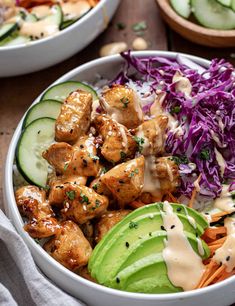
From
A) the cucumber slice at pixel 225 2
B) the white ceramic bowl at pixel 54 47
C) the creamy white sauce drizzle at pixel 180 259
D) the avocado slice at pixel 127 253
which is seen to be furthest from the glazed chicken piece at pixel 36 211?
the cucumber slice at pixel 225 2

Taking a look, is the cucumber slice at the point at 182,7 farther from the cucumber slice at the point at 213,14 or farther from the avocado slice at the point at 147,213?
the avocado slice at the point at 147,213

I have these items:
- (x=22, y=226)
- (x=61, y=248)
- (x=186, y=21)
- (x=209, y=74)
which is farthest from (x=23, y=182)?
(x=186, y=21)

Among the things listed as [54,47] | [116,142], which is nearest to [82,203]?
[116,142]

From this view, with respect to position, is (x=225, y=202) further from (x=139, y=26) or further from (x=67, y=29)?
(x=139, y=26)

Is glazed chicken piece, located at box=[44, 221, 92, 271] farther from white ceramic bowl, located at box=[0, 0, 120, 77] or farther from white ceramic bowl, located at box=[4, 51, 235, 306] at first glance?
white ceramic bowl, located at box=[0, 0, 120, 77]

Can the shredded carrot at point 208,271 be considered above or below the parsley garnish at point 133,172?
below

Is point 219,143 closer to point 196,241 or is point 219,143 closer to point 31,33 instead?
point 196,241
